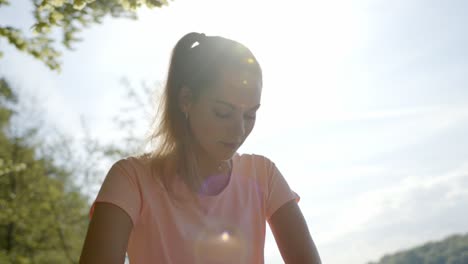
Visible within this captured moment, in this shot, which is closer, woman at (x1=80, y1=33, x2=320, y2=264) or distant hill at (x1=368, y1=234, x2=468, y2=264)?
woman at (x1=80, y1=33, x2=320, y2=264)

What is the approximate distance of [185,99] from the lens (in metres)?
2.26

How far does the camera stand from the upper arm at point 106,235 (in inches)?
68.2

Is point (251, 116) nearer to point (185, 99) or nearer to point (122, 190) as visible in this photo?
point (185, 99)

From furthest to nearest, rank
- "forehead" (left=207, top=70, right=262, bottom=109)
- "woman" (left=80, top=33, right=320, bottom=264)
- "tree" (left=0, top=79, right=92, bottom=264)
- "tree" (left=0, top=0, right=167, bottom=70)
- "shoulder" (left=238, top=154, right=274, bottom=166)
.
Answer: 1. "tree" (left=0, top=79, right=92, bottom=264)
2. "tree" (left=0, top=0, right=167, bottom=70)
3. "shoulder" (left=238, top=154, right=274, bottom=166)
4. "forehead" (left=207, top=70, right=262, bottom=109)
5. "woman" (left=80, top=33, right=320, bottom=264)

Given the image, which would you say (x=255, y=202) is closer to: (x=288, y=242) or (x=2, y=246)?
(x=288, y=242)

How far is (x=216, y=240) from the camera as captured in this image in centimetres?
199

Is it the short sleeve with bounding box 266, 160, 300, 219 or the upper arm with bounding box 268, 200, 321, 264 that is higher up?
the short sleeve with bounding box 266, 160, 300, 219

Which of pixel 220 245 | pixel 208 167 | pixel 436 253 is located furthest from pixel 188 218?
pixel 436 253

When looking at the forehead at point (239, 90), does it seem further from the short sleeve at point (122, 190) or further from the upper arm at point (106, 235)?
the upper arm at point (106, 235)

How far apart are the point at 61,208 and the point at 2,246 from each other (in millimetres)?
2578

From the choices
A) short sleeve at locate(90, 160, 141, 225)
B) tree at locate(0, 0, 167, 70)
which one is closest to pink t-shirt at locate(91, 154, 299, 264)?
short sleeve at locate(90, 160, 141, 225)

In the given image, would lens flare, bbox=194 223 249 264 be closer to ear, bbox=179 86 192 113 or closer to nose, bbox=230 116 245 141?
nose, bbox=230 116 245 141

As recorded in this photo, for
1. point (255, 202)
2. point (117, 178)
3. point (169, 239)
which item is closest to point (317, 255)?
point (255, 202)

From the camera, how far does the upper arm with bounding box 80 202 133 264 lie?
173cm
